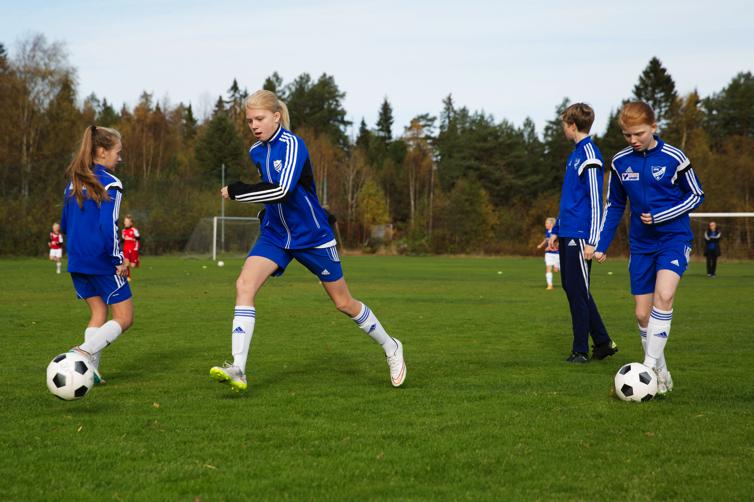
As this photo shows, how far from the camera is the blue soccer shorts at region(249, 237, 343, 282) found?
598cm

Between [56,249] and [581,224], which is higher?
[581,224]

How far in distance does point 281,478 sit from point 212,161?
69916mm

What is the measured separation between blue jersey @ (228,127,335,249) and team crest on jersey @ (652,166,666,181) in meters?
2.44

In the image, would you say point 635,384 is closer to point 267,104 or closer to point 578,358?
point 578,358

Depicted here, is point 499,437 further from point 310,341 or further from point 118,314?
point 310,341

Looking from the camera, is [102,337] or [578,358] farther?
[578,358]

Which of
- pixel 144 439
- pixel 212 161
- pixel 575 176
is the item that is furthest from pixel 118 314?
pixel 212 161

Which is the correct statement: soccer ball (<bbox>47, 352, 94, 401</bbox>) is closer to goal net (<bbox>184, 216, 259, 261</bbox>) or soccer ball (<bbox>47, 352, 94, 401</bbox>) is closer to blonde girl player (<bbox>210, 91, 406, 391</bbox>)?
blonde girl player (<bbox>210, 91, 406, 391</bbox>)

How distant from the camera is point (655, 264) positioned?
6.14m

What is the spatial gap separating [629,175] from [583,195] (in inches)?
55.3

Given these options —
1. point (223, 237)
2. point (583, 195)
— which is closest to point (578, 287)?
point (583, 195)

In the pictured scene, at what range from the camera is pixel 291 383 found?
6500mm

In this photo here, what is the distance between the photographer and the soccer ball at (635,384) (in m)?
5.60

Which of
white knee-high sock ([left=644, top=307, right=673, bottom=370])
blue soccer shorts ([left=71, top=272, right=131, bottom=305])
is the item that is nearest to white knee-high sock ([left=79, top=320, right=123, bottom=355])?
blue soccer shorts ([left=71, top=272, right=131, bottom=305])
